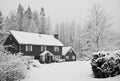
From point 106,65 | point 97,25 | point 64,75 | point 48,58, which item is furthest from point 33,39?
point 106,65

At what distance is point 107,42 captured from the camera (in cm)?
2538

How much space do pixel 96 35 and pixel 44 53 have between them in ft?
59.5

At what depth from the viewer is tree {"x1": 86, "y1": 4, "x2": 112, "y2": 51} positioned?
82.9 feet

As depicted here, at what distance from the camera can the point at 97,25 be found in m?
25.9

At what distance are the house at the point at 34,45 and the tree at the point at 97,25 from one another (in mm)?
16339

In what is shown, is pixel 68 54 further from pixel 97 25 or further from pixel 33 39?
pixel 97 25

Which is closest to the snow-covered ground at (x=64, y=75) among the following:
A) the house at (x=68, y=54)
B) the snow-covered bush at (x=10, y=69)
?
the snow-covered bush at (x=10, y=69)

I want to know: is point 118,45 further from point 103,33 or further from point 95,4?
point 95,4

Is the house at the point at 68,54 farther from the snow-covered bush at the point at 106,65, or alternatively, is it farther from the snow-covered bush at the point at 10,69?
the snow-covered bush at the point at 106,65

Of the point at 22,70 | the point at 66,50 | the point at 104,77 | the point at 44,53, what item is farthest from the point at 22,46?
the point at 104,77

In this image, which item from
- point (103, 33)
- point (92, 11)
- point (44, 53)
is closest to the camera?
point (103, 33)

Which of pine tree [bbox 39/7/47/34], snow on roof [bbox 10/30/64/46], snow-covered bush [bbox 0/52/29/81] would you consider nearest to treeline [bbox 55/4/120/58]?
snow on roof [bbox 10/30/64/46]

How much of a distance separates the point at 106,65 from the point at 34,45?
100ft

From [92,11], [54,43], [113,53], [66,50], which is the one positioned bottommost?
[66,50]
